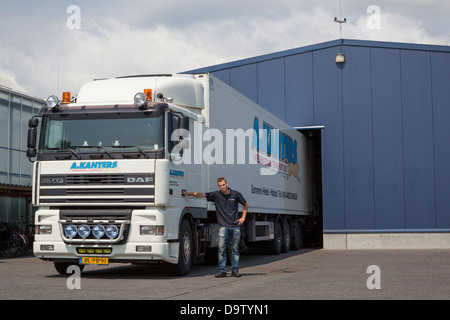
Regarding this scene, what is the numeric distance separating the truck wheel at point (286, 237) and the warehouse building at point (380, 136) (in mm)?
2596

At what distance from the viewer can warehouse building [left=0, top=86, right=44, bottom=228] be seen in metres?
25.9

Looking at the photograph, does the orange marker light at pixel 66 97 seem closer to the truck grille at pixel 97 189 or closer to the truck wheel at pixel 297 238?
the truck grille at pixel 97 189

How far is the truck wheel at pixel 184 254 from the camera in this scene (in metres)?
11.8

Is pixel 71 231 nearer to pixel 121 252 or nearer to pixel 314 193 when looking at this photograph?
pixel 121 252

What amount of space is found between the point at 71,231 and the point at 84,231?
0.26 meters

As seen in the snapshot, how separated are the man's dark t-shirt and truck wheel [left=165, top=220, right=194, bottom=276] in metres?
0.68

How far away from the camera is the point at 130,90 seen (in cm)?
1214

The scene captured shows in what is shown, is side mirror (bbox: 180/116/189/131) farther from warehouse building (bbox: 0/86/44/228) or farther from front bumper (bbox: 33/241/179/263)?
warehouse building (bbox: 0/86/44/228)

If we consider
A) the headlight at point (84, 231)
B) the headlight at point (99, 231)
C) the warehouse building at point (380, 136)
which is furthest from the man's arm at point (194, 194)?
the warehouse building at point (380, 136)

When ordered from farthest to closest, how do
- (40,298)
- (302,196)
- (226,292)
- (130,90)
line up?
(302,196), (130,90), (226,292), (40,298)

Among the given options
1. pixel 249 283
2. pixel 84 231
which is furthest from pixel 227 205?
pixel 84 231

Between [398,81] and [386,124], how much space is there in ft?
5.19
